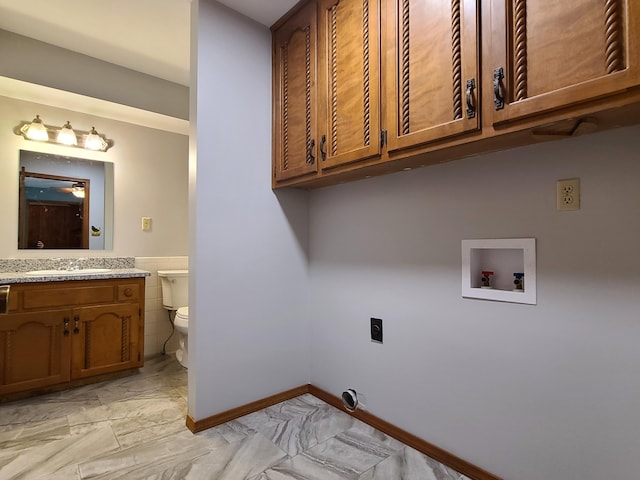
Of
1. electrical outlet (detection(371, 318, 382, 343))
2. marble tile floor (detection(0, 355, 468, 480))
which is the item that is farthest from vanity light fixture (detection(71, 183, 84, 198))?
electrical outlet (detection(371, 318, 382, 343))

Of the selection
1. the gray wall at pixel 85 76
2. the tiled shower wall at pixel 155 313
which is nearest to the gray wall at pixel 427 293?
the gray wall at pixel 85 76

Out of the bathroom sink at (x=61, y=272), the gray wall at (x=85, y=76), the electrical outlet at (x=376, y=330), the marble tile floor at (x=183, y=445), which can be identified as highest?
the gray wall at (x=85, y=76)

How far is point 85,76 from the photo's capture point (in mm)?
2449

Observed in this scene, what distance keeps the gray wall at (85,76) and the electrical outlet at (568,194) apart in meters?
2.75

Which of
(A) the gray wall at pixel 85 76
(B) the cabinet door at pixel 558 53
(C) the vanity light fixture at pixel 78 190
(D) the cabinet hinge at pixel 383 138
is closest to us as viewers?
(B) the cabinet door at pixel 558 53

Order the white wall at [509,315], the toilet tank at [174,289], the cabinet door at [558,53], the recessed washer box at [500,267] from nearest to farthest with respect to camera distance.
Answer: the cabinet door at [558,53], the white wall at [509,315], the recessed washer box at [500,267], the toilet tank at [174,289]

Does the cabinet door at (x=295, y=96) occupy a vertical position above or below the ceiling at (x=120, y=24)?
below

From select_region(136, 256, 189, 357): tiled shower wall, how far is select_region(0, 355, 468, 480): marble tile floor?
2.77ft

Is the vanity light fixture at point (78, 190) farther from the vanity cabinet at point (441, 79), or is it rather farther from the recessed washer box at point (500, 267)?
the recessed washer box at point (500, 267)

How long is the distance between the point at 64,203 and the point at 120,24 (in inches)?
55.8

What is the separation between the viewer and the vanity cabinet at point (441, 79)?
0.90 m

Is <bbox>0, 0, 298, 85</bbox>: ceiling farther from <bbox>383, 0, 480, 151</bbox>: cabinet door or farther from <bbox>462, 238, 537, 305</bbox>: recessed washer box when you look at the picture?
<bbox>462, 238, 537, 305</bbox>: recessed washer box

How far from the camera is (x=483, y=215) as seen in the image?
4.59 ft

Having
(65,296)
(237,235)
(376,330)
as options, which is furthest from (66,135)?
(376,330)
